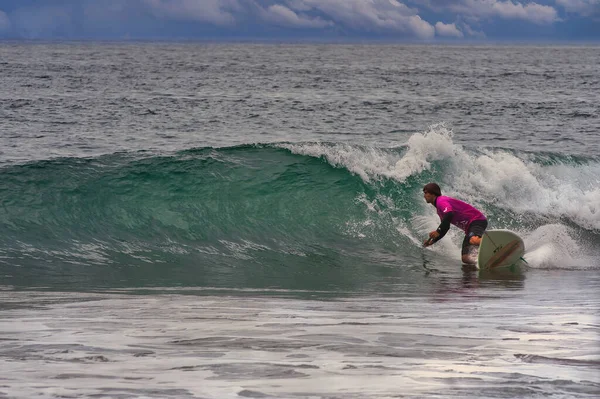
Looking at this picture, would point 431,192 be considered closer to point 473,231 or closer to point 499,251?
point 473,231

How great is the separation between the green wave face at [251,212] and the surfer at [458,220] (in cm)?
78

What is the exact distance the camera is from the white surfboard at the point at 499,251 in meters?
10.9

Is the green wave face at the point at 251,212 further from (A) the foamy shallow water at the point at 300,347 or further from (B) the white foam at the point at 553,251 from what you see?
(A) the foamy shallow water at the point at 300,347

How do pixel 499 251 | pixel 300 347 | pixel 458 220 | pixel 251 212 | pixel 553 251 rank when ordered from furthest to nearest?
pixel 251 212
pixel 553 251
pixel 458 220
pixel 499 251
pixel 300 347

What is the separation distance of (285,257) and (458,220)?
2.81 meters

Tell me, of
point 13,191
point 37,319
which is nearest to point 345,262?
point 37,319

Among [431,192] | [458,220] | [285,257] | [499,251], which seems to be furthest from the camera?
[285,257]

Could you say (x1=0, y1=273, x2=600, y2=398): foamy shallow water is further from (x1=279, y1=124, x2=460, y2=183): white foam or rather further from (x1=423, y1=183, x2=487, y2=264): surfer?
(x1=279, y1=124, x2=460, y2=183): white foam

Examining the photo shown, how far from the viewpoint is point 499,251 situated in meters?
11.0

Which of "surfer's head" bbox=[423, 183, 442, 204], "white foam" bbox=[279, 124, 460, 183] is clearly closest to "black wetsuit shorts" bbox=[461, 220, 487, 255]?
"surfer's head" bbox=[423, 183, 442, 204]

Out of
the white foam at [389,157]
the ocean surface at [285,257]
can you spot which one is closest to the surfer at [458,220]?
the ocean surface at [285,257]

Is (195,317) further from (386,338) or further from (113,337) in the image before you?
(386,338)

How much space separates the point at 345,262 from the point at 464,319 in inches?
204

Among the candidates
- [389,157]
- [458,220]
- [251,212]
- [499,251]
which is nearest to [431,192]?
[458,220]
